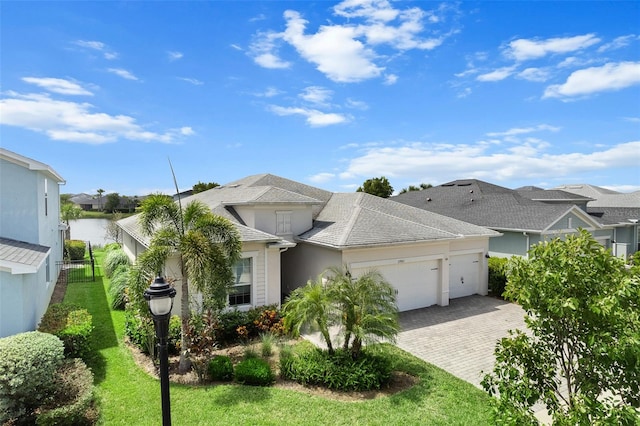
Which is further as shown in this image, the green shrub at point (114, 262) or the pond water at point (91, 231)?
the pond water at point (91, 231)

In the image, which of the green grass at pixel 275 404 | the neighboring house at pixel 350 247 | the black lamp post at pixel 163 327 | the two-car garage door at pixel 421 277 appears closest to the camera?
the black lamp post at pixel 163 327

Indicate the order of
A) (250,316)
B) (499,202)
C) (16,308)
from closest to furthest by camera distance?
(16,308) → (250,316) → (499,202)

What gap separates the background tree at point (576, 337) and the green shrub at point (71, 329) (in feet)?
36.6

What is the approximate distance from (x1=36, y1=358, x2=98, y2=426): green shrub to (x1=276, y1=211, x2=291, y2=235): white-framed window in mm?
9779

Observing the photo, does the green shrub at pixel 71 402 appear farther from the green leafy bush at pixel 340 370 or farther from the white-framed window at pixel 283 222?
the white-framed window at pixel 283 222

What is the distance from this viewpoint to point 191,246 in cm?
965

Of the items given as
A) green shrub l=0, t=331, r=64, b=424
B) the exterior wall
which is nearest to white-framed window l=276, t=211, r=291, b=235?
the exterior wall

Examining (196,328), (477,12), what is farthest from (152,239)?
(477,12)

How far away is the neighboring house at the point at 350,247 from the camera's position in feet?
47.2

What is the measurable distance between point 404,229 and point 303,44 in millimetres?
9387

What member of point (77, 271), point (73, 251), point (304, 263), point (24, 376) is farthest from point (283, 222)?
point (73, 251)

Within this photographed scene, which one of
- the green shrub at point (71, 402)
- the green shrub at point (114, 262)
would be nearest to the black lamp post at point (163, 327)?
the green shrub at point (71, 402)

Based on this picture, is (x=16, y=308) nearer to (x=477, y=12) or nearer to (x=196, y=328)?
(x=196, y=328)

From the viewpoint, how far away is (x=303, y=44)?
546 inches
